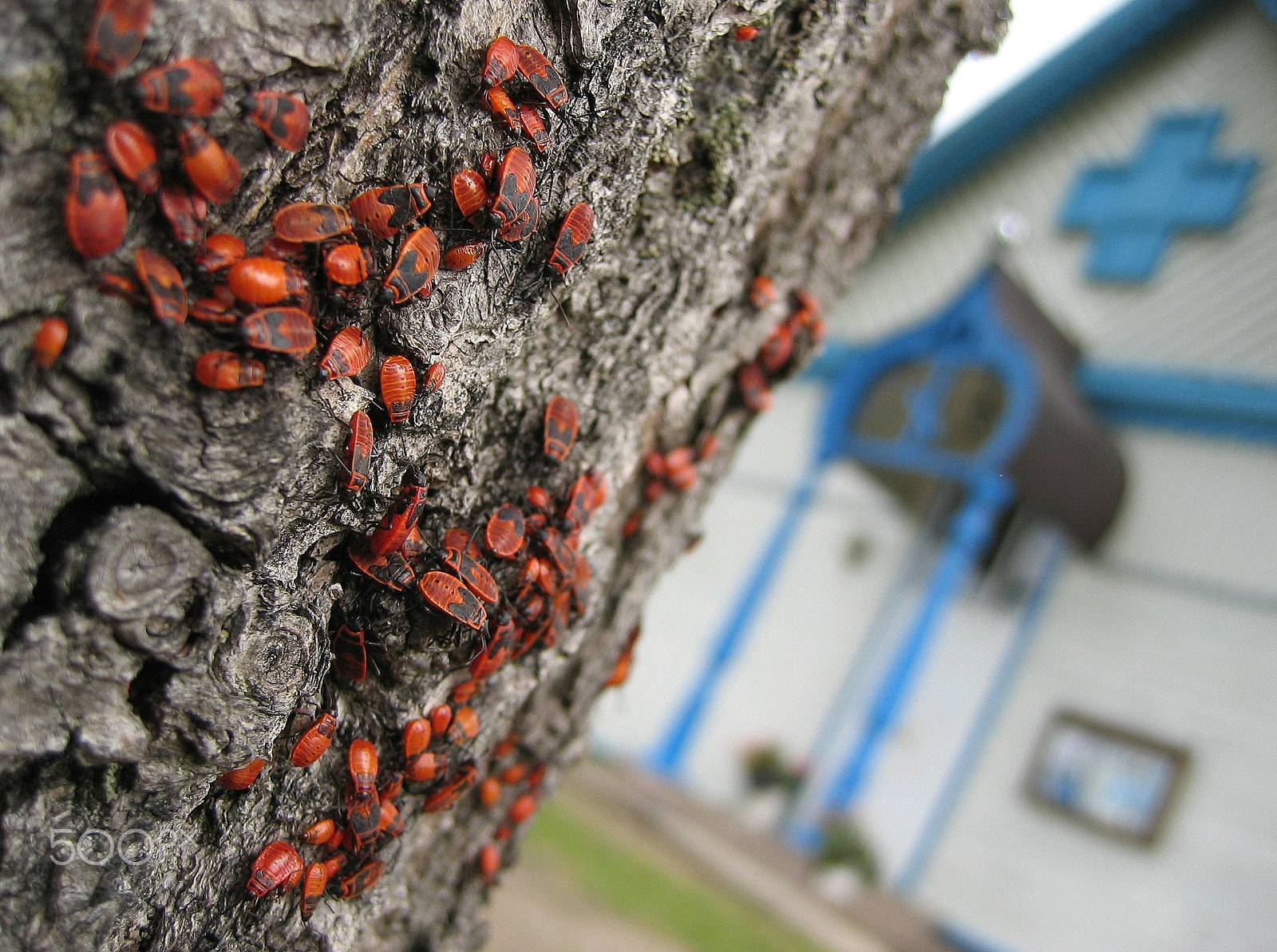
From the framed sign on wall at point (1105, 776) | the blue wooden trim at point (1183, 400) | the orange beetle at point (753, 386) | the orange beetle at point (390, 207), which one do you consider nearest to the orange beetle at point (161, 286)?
the orange beetle at point (390, 207)

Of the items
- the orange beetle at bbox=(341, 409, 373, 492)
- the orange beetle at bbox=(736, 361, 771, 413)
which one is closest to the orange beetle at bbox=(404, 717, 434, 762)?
the orange beetle at bbox=(341, 409, 373, 492)

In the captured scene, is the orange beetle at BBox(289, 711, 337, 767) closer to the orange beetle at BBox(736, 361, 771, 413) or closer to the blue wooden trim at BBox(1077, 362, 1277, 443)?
the orange beetle at BBox(736, 361, 771, 413)

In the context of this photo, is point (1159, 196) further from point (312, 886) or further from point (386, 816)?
point (312, 886)

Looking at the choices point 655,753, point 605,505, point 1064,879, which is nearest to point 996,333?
point 1064,879

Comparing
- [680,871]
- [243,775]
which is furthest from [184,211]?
[680,871]

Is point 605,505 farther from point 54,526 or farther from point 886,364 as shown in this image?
point 886,364

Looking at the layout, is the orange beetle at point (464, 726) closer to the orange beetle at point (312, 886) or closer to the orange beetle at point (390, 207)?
the orange beetle at point (312, 886)
